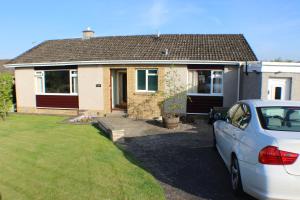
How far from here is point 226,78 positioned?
13.8 m

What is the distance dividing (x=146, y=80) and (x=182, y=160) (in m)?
8.28

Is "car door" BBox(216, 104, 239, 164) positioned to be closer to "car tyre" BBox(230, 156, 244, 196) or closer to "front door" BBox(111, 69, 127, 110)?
"car tyre" BBox(230, 156, 244, 196)

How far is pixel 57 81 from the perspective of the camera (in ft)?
55.2

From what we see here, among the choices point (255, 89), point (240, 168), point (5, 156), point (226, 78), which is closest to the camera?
point (240, 168)

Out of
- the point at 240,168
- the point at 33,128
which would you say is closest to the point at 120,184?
the point at 240,168

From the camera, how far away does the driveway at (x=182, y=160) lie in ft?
16.8

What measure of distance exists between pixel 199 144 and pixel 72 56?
10.9 metres

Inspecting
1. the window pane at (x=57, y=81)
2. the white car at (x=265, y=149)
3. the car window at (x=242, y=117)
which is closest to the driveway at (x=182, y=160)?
the white car at (x=265, y=149)

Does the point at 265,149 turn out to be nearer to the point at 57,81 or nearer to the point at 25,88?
the point at 57,81

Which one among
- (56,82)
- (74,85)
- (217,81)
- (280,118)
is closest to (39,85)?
(56,82)

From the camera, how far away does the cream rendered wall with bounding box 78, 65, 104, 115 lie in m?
15.7

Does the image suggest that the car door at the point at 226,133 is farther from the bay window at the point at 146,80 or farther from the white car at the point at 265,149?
the bay window at the point at 146,80

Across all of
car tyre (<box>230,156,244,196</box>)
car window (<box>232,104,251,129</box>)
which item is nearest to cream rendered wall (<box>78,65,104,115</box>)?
car window (<box>232,104,251,129</box>)

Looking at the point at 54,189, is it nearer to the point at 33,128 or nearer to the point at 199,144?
the point at 199,144
